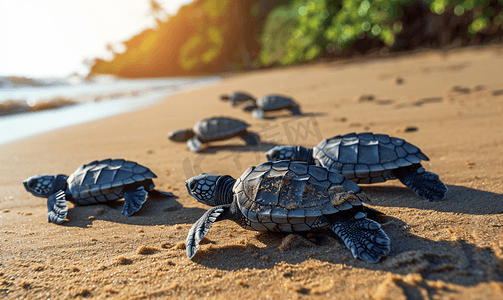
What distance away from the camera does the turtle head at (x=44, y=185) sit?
3383mm

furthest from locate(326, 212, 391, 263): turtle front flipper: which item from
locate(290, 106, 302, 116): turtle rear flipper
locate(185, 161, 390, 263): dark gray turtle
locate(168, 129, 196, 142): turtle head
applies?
locate(290, 106, 302, 116): turtle rear flipper

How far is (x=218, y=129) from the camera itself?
5348 mm

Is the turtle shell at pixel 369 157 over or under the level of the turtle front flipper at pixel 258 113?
under

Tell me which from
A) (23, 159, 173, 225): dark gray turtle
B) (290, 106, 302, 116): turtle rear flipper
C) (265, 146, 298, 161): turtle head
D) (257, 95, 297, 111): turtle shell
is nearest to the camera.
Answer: (23, 159, 173, 225): dark gray turtle

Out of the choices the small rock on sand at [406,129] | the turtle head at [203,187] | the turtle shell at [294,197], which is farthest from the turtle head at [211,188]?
the small rock on sand at [406,129]

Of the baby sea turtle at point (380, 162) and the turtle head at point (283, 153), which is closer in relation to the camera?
the baby sea turtle at point (380, 162)

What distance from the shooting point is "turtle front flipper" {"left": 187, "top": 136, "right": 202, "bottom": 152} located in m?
5.06

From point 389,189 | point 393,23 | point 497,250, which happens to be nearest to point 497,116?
point 389,189

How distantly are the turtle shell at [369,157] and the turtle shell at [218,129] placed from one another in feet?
7.99

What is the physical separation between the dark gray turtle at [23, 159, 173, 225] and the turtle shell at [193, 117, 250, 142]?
1961 mm

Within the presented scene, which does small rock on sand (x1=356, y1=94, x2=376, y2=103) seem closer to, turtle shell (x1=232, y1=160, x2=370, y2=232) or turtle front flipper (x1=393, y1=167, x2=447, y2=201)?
turtle front flipper (x1=393, y1=167, x2=447, y2=201)

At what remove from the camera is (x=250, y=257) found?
2141mm

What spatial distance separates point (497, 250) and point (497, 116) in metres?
4.20

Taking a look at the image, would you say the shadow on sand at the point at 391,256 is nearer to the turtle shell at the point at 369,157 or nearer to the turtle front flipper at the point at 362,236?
the turtle front flipper at the point at 362,236
